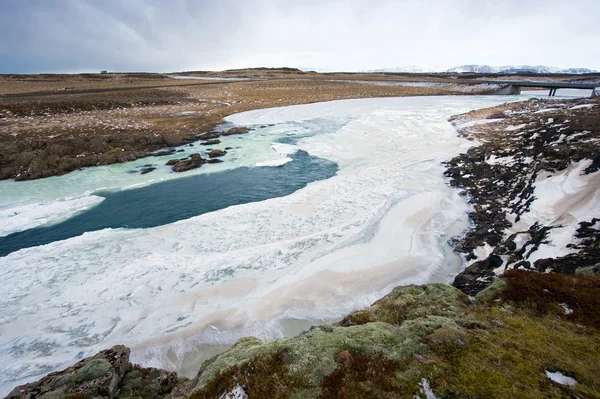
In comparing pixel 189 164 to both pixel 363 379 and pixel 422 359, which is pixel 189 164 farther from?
pixel 422 359

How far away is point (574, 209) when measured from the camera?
1038 centimetres

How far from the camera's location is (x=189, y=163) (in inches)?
853

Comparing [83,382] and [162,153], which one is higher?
[162,153]

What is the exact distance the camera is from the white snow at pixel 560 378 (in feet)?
11.8

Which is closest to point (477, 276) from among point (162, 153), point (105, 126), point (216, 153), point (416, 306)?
point (416, 306)

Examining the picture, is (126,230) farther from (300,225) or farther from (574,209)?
(574,209)

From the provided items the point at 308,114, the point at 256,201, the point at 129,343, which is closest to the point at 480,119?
the point at 308,114

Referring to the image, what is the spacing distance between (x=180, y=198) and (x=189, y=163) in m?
5.69

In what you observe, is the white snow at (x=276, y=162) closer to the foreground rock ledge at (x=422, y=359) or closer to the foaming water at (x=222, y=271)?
the foaming water at (x=222, y=271)

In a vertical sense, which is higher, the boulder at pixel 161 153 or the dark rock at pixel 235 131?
the dark rock at pixel 235 131

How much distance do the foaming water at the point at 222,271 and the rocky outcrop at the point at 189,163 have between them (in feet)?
17.8

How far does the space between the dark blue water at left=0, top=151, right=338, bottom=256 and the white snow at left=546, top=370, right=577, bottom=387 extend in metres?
14.0

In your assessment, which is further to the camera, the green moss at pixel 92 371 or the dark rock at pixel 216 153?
the dark rock at pixel 216 153

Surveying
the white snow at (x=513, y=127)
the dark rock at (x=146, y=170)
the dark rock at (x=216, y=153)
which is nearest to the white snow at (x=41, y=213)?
the dark rock at (x=146, y=170)
